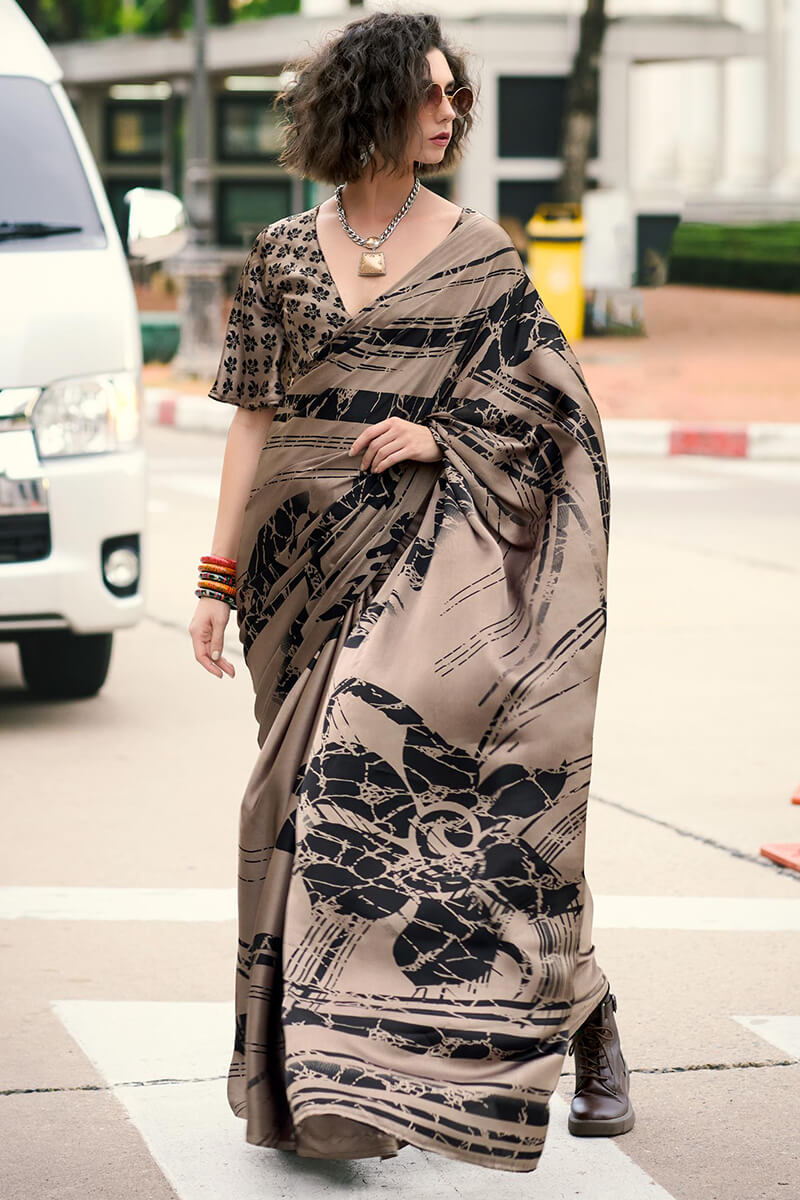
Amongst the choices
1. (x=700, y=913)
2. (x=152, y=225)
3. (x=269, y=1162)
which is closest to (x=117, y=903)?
(x=700, y=913)

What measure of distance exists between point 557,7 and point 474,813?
23.5m

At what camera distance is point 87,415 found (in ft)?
21.0

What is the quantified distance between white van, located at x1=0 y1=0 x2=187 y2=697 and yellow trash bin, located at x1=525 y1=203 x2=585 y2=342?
14.1 metres

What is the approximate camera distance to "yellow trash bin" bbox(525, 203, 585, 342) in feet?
68.6

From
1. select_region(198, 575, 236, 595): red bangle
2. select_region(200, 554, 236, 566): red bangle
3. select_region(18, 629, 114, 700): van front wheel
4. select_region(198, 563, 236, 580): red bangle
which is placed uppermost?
select_region(200, 554, 236, 566): red bangle

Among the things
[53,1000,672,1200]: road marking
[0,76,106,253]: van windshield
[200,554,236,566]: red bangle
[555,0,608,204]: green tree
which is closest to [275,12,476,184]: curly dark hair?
[200,554,236,566]: red bangle

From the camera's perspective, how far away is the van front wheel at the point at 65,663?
22.9ft

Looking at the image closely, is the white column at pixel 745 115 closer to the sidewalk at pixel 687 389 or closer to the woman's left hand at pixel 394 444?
the sidewalk at pixel 687 389

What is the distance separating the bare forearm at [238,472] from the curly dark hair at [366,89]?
0.42 meters

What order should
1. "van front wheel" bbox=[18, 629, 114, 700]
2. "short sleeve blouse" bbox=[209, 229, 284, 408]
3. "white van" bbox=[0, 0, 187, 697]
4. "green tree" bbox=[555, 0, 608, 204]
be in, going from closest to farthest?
"short sleeve blouse" bbox=[209, 229, 284, 408] < "white van" bbox=[0, 0, 187, 697] < "van front wheel" bbox=[18, 629, 114, 700] < "green tree" bbox=[555, 0, 608, 204]

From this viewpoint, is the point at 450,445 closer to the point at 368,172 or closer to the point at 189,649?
the point at 368,172

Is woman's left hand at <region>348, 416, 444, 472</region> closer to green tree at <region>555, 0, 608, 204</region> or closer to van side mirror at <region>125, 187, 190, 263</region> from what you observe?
van side mirror at <region>125, 187, 190, 263</region>

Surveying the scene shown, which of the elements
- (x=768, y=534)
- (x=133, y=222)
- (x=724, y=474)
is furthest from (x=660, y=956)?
(x=724, y=474)

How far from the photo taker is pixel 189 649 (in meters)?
8.02
